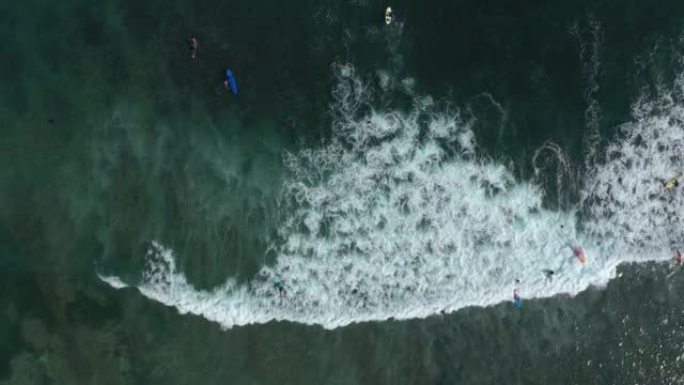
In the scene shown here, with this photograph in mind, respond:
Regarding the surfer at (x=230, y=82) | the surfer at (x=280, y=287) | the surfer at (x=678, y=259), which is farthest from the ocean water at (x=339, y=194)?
the surfer at (x=678, y=259)

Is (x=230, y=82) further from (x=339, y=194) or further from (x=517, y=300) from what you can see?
(x=517, y=300)

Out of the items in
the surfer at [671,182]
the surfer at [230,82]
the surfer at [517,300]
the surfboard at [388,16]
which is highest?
the surfboard at [388,16]

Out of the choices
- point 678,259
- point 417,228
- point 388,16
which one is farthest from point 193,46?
point 678,259

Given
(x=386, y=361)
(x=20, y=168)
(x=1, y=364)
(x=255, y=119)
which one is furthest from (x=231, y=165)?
(x=1, y=364)

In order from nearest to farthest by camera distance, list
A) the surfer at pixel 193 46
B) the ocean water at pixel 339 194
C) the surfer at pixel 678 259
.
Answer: the ocean water at pixel 339 194
the surfer at pixel 193 46
the surfer at pixel 678 259

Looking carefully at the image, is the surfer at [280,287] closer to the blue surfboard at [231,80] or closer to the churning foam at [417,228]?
the churning foam at [417,228]

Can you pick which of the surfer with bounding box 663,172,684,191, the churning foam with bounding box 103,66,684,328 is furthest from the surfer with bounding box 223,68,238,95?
the surfer with bounding box 663,172,684,191
